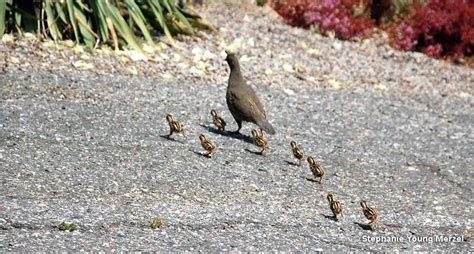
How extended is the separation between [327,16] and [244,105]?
7683 mm

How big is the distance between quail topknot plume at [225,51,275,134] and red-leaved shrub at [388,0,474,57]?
7.64m

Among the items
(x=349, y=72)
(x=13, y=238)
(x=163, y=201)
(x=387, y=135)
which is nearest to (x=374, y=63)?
(x=349, y=72)

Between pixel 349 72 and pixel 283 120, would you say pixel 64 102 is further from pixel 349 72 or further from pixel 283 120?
pixel 349 72

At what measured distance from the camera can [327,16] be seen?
18781 mm

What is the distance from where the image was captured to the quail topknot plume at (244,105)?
1139 centimetres

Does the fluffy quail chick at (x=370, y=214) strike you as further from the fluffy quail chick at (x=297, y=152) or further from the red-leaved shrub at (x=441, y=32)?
the red-leaved shrub at (x=441, y=32)

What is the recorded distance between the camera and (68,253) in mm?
7492

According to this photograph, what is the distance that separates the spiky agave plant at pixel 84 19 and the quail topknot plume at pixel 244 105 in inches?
126

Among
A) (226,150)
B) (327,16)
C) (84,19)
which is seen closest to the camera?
(226,150)

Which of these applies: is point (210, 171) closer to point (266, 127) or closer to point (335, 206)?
point (266, 127)

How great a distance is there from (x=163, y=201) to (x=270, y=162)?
218cm

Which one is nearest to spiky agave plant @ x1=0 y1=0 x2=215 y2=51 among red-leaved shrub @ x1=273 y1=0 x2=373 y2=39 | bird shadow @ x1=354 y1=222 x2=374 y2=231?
red-leaved shrub @ x1=273 y1=0 x2=373 y2=39

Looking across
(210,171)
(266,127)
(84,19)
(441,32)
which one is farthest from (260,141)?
(441,32)

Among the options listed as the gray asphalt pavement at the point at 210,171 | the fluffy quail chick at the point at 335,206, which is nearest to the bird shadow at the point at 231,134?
the gray asphalt pavement at the point at 210,171
